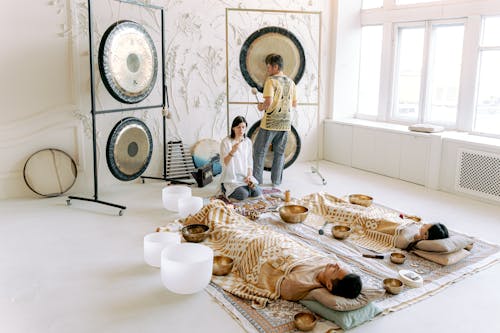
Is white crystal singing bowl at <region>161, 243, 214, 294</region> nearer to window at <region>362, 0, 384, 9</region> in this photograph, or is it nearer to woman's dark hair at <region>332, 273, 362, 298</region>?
woman's dark hair at <region>332, 273, 362, 298</region>

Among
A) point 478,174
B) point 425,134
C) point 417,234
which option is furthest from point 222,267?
point 425,134

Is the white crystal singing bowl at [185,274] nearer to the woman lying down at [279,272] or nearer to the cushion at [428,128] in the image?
the woman lying down at [279,272]

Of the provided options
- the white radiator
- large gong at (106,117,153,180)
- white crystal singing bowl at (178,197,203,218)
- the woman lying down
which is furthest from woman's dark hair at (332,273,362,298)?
the white radiator

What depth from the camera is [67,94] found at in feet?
14.4

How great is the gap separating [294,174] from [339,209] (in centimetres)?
174

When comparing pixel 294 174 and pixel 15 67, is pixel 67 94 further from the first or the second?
pixel 294 174

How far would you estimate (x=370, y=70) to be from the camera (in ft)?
19.9

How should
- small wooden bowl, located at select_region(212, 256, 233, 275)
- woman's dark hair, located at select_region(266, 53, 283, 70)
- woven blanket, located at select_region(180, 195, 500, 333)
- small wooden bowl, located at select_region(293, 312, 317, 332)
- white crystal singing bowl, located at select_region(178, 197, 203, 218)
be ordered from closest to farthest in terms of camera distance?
small wooden bowl, located at select_region(293, 312, 317, 332)
woven blanket, located at select_region(180, 195, 500, 333)
small wooden bowl, located at select_region(212, 256, 233, 275)
white crystal singing bowl, located at select_region(178, 197, 203, 218)
woman's dark hair, located at select_region(266, 53, 283, 70)

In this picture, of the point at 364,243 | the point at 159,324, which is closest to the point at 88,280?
the point at 159,324

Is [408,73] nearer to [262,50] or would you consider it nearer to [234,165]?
Result: [262,50]

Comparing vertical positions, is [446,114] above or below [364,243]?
above

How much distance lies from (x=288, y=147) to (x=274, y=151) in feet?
0.96

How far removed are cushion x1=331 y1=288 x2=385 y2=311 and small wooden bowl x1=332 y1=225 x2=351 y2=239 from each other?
0.94m

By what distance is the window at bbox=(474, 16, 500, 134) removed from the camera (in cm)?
462
